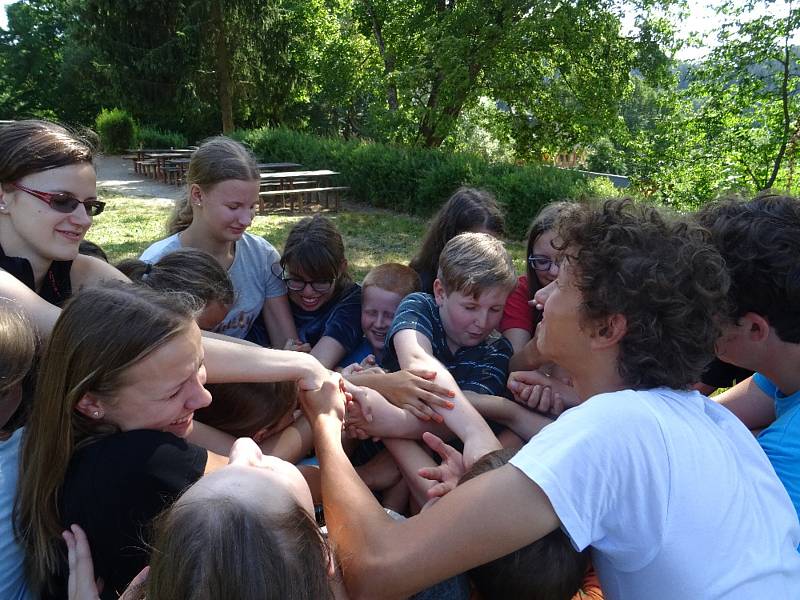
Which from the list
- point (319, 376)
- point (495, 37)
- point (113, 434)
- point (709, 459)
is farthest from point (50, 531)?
point (495, 37)

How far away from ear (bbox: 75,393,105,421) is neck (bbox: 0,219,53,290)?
103 centimetres

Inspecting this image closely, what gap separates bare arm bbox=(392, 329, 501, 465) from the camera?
2146mm

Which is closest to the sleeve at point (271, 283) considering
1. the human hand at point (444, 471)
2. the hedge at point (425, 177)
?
the human hand at point (444, 471)

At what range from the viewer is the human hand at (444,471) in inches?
73.4

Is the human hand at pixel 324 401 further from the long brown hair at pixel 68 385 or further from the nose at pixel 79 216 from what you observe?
the nose at pixel 79 216

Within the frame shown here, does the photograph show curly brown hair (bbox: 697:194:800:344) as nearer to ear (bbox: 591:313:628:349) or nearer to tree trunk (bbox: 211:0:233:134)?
ear (bbox: 591:313:628:349)

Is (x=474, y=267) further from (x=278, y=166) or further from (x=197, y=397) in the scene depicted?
(x=278, y=166)

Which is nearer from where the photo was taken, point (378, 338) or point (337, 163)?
point (378, 338)

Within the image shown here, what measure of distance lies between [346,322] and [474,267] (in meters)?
0.90

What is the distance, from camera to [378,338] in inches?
129

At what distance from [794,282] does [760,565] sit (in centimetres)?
88

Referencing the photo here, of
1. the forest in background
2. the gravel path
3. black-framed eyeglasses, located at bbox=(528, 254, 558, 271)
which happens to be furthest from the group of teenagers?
the gravel path

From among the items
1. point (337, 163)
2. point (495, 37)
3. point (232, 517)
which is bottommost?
point (337, 163)

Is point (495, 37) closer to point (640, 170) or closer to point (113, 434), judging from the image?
point (640, 170)
